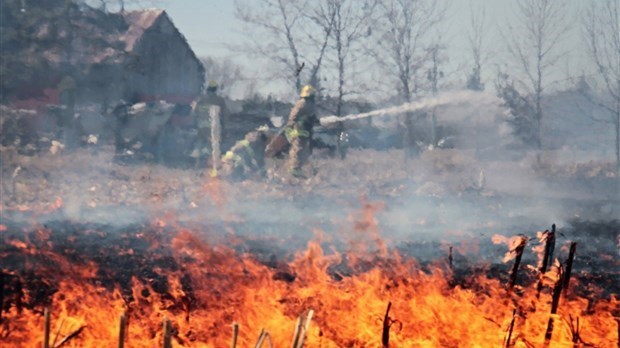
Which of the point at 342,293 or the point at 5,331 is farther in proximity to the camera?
the point at 342,293

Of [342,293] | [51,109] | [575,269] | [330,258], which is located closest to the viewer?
[342,293]

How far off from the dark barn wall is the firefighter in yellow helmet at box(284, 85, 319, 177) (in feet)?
42.7

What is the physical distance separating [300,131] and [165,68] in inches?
637

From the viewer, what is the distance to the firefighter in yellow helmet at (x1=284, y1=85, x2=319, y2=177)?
14031 mm

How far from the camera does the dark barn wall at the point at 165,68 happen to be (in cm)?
2602

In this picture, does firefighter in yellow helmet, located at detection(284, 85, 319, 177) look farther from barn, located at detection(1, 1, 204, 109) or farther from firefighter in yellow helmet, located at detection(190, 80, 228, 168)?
barn, located at detection(1, 1, 204, 109)

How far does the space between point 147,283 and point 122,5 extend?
1706cm

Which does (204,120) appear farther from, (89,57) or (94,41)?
(89,57)

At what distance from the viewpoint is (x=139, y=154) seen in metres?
17.1

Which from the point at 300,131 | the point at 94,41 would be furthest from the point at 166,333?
the point at 94,41

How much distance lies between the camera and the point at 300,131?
14094 millimetres

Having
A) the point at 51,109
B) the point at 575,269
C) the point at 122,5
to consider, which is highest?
the point at 122,5

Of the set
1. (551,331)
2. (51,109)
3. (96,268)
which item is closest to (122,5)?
(51,109)

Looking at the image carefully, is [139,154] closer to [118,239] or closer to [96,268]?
[118,239]
